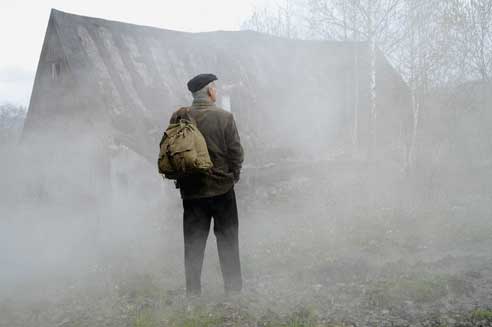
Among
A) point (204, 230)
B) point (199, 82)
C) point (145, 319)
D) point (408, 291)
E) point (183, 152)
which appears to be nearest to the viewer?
point (183, 152)

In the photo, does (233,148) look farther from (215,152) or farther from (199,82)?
(199,82)

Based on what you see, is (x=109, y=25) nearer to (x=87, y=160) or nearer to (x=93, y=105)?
(x=93, y=105)

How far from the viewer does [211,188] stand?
4.16 metres

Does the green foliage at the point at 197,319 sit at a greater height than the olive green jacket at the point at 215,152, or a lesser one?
lesser

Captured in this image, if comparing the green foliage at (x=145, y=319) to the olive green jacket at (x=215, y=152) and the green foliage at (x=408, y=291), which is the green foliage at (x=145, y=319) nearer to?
the olive green jacket at (x=215, y=152)

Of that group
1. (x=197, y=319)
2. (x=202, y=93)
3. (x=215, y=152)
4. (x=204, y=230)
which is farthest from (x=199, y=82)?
(x=197, y=319)

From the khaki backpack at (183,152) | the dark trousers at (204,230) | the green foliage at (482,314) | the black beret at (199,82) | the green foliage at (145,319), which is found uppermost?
the black beret at (199,82)

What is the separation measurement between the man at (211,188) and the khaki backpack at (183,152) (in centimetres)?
19

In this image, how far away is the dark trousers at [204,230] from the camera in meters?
4.29

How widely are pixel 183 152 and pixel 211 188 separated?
1.85 feet

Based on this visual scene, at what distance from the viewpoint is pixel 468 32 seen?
517 inches

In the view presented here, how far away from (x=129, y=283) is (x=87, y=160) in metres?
3.87

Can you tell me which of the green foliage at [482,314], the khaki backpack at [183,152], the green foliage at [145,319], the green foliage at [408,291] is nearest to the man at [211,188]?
the khaki backpack at [183,152]

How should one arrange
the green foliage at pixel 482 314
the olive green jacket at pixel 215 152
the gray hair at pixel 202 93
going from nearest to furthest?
the green foliage at pixel 482 314 → the olive green jacket at pixel 215 152 → the gray hair at pixel 202 93
